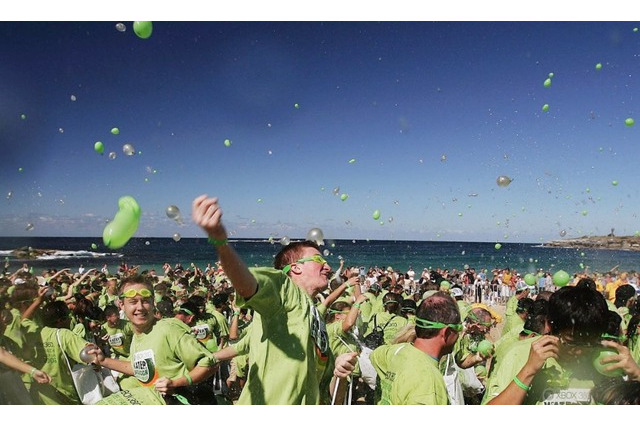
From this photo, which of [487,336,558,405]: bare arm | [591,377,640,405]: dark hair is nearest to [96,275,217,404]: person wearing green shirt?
[487,336,558,405]: bare arm

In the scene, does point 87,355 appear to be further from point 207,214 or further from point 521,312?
point 521,312

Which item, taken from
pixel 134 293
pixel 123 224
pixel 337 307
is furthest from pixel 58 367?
pixel 337 307

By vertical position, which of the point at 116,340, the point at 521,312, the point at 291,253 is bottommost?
the point at 116,340

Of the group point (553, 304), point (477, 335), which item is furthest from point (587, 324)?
point (477, 335)

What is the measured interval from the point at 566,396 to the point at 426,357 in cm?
81

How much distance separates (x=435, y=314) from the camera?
11.2 feet

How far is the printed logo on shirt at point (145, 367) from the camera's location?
4102mm

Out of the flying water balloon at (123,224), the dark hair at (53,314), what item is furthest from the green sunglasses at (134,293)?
the dark hair at (53,314)

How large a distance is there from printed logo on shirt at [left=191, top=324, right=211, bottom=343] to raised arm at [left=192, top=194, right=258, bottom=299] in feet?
13.1

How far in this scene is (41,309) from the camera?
5324 mm

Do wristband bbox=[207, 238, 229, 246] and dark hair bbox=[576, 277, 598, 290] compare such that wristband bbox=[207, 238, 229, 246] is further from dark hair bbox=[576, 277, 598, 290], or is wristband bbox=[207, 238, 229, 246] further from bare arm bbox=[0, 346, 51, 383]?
bare arm bbox=[0, 346, 51, 383]

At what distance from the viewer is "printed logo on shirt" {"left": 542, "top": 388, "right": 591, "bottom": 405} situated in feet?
9.73

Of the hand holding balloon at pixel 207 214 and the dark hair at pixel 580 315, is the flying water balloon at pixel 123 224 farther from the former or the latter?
the dark hair at pixel 580 315

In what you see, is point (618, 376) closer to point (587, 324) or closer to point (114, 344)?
point (587, 324)
